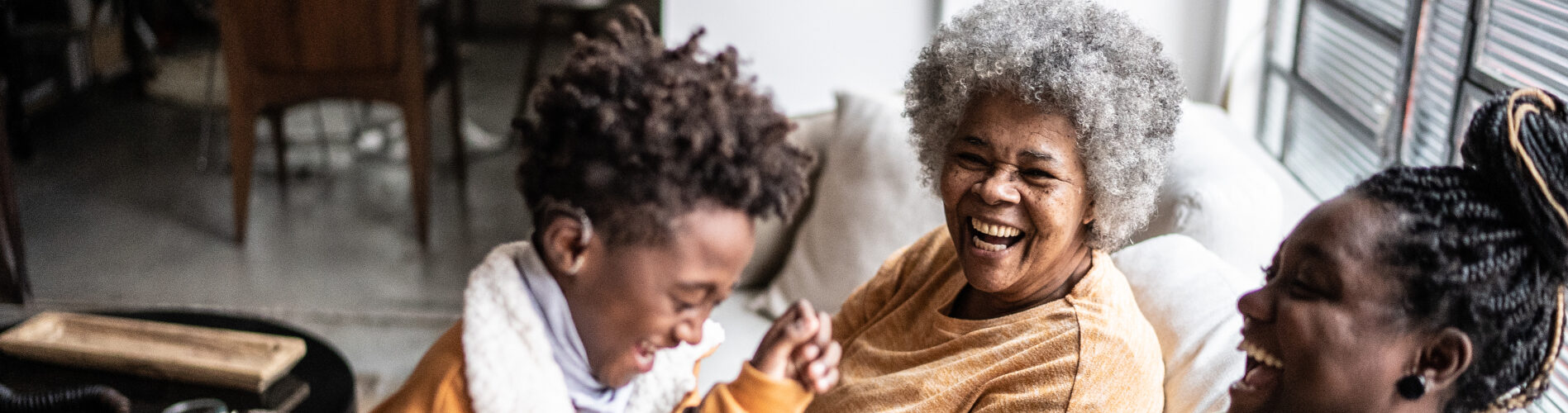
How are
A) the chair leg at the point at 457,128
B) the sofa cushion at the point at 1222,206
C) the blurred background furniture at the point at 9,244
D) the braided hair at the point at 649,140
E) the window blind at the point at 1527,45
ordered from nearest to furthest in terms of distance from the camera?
the braided hair at the point at 649,140
the window blind at the point at 1527,45
the sofa cushion at the point at 1222,206
the blurred background furniture at the point at 9,244
the chair leg at the point at 457,128

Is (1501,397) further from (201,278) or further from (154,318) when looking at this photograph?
(201,278)

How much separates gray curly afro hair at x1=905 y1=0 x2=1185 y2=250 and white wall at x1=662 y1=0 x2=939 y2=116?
1.51 metres

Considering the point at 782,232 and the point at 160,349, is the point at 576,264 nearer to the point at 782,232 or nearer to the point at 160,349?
the point at 160,349

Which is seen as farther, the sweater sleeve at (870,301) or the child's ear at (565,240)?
the sweater sleeve at (870,301)

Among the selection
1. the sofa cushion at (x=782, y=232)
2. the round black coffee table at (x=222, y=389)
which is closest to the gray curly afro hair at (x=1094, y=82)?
the sofa cushion at (x=782, y=232)

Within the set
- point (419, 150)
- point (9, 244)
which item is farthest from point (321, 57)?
point (9, 244)

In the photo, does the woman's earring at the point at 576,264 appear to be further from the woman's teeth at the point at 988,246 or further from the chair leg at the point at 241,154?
the chair leg at the point at 241,154

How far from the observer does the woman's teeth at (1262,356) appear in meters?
1.00

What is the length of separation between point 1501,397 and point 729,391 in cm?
63

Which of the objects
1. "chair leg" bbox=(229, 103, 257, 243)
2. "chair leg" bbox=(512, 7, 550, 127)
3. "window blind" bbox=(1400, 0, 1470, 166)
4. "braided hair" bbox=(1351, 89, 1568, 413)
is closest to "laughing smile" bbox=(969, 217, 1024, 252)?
"braided hair" bbox=(1351, 89, 1568, 413)

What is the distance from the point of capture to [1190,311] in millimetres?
1478

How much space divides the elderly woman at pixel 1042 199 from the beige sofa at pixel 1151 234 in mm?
95

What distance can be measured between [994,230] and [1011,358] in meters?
0.15

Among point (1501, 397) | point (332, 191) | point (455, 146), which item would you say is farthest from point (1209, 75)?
point (332, 191)
